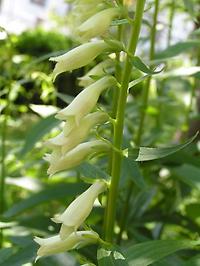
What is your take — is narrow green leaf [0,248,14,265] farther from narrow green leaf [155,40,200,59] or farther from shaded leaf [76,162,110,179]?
narrow green leaf [155,40,200,59]

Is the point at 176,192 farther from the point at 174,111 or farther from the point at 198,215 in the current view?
the point at 174,111

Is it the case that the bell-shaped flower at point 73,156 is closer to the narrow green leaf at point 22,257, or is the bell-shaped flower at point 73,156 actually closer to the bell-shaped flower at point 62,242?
the bell-shaped flower at point 62,242

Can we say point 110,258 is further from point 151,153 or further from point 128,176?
point 128,176

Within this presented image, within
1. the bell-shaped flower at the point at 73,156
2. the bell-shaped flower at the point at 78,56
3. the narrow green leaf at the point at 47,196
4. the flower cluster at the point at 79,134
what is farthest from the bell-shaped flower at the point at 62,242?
the narrow green leaf at the point at 47,196

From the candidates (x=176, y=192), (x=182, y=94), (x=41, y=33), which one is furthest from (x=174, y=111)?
(x=41, y=33)

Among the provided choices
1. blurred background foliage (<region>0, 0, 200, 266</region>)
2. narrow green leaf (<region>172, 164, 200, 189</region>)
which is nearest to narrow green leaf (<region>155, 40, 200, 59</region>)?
blurred background foliage (<region>0, 0, 200, 266</region>)

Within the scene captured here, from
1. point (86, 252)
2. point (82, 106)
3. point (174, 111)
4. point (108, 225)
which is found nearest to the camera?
point (82, 106)

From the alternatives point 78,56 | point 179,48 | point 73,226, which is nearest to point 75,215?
point 73,226
